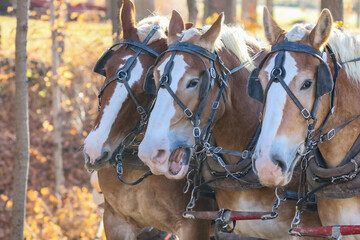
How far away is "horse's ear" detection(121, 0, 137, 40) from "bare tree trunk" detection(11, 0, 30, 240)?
1.99 m

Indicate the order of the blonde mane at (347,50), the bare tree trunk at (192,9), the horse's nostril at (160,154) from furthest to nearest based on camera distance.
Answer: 1. the bare tree trunk at (192,9)
2. the horse's nostril at (160,154)
3. the blonde mane at (347,50)

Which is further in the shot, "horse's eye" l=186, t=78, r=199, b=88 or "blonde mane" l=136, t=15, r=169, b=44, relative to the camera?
"blonde mane" l=136, t=15, r=169, b=44

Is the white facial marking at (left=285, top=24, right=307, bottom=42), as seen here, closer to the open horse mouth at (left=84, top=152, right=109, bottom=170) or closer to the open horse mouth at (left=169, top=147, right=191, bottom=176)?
the open horse mouth at (left=169, top=147, right=191, bottom=176)

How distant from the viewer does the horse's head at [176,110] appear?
4047 millimetres

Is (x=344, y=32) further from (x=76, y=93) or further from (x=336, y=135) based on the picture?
(x=76, y=93)

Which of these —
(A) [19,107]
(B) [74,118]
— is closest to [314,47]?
(A) [19,107]

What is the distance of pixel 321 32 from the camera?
3717 mm

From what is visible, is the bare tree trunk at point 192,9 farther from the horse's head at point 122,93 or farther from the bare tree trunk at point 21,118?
the horse's head at point 122,93

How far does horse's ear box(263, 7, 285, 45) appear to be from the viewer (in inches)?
157

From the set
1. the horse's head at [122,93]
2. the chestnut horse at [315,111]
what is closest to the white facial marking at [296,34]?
the chestnut horse at [315,111]

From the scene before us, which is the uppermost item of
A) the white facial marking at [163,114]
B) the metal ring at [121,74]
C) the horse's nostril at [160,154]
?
the metal ring at [121,74]

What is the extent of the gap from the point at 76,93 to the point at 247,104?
28.9 ft

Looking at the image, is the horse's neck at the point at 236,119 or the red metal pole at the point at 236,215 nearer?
the red metal pole at the point at 236,215

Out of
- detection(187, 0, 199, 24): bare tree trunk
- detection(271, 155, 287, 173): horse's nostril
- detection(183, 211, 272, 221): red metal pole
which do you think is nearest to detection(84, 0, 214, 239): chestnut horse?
detection(183, 211, 272, 221): red metal pole
